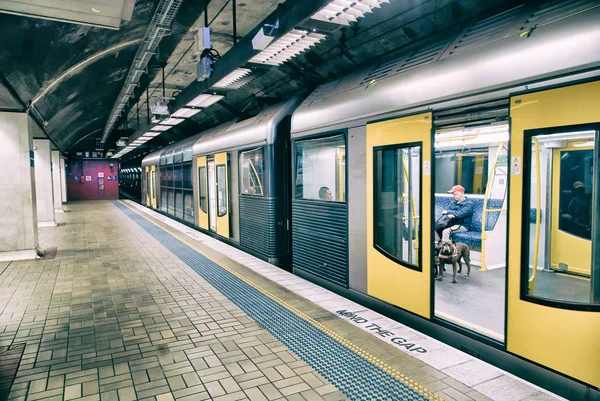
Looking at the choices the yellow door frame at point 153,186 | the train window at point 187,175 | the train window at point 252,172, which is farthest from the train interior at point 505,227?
the yellow door frame at point 153,186

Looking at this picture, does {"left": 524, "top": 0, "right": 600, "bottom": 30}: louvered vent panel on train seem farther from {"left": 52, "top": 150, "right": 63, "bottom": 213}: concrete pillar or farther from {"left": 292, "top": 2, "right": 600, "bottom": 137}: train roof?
{"left": 52, "top": 150, "right": 63, "bottom": 213}: concrete pillar

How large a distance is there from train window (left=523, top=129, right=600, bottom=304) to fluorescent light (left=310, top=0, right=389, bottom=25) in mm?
1627

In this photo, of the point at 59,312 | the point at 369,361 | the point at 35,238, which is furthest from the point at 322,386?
the point at 35,238

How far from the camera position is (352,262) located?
15.9ft

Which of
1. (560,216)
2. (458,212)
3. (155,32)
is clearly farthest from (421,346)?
(155,32)

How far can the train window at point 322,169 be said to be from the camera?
202 inches

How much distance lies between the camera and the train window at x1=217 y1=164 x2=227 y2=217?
28.9 feet

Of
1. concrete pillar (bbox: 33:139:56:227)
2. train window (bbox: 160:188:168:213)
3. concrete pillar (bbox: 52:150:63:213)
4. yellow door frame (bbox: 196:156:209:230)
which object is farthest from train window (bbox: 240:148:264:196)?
concrete pillar (bbox: 52:150:63:213)

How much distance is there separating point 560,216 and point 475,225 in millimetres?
3946

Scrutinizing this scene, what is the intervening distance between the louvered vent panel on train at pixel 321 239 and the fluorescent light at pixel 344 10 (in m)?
2.21

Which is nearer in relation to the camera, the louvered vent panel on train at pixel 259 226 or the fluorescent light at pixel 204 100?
the louvered vent panel on train at pixel 259 226

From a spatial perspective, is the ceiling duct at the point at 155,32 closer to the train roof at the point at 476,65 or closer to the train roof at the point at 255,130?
the train roof at the point at 255,130

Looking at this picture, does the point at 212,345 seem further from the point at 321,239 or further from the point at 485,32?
the point at 485,32

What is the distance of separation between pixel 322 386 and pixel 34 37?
5.45 m
